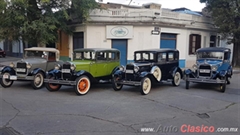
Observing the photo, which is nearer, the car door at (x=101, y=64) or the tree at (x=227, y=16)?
the car door at (x=101, y=64)

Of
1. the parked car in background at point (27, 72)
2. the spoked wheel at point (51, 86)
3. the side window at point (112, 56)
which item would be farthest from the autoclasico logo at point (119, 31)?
the spoked wheel at point (51, 86)

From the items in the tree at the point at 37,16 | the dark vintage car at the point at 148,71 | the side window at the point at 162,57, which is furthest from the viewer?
the tree at the point at 37,16

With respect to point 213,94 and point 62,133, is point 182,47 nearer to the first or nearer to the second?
point 213,94

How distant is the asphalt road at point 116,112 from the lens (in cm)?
485

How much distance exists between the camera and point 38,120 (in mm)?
5352

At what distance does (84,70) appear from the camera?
29.0 feet

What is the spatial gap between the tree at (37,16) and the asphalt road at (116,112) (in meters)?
6.49

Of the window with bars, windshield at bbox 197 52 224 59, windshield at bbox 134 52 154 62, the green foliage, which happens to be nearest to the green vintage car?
windshield at bbox 134 52 154 62

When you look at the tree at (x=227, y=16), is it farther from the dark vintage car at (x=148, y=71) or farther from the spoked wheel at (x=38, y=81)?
the spoked wheel at (x=38, y=81)

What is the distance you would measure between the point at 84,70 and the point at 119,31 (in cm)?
829

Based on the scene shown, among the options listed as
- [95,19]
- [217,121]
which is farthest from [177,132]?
[95,19]

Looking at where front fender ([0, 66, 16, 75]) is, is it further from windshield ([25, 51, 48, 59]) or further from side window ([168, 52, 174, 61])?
side window ([168, 52, 174, 61])

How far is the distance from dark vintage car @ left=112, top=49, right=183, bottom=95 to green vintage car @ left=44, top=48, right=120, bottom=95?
80 centimetres

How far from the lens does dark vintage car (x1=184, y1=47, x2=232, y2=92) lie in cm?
925
